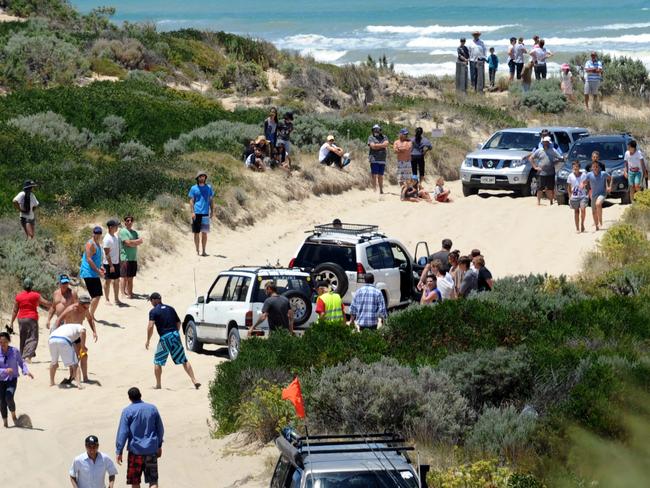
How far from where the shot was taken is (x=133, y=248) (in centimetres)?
2280

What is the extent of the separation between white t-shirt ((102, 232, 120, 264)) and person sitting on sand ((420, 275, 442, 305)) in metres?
5.73

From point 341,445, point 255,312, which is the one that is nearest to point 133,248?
point 255,312

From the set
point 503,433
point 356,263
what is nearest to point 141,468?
point 503,433

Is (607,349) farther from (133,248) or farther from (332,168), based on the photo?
(332,168)

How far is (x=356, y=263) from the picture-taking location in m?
20.7

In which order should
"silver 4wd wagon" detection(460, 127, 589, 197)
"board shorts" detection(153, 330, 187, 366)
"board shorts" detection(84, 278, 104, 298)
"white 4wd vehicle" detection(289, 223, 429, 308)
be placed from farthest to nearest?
1. "silver 4wd wagon" detection(460, 127, 589, 197)
2. "board shorts" detection(84, 278, 104, 298)
3. "white 4wd vehicle" detection(289, 223, 429, 308)
4. "board shorts" detection(153, 330, 187, 366)

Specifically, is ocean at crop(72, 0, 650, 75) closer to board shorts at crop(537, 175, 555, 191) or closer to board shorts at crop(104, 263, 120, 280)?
board shorts at crop(537, 175, 555, 191)

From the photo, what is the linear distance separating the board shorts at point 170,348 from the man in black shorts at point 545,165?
14.2m

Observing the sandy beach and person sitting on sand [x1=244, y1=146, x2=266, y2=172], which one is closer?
the sandy beach

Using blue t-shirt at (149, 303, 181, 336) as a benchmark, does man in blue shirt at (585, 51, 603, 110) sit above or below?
above

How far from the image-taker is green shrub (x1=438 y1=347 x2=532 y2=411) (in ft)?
45.1

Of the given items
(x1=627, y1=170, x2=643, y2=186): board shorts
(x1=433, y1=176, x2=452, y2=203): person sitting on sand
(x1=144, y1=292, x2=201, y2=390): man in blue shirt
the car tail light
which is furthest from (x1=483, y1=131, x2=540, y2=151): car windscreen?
(x1=144, y1=292, x2=201, y2=390): man in blue shirt

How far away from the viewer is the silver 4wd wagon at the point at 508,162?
31.0m

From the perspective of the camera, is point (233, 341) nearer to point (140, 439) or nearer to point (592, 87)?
point (140, 439)
